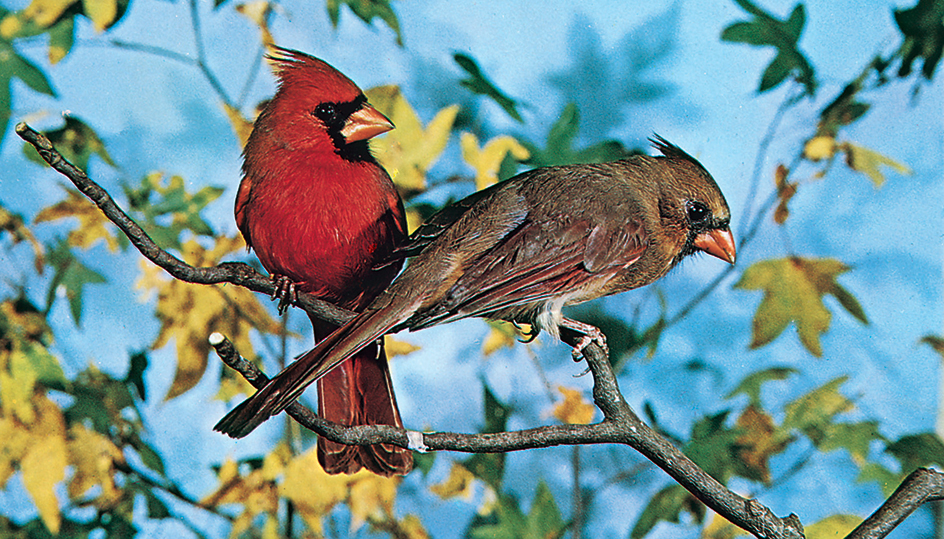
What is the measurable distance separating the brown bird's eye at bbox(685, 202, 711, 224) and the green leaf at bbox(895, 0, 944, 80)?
0.47 m

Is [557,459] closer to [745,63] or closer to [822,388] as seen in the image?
[822,388]

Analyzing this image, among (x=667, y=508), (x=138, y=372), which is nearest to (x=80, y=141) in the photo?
(x=138, y=372)

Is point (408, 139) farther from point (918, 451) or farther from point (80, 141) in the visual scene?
point (918, 451)

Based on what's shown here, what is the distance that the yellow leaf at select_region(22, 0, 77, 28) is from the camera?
1.07 m

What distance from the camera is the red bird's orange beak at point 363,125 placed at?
0.86 metres

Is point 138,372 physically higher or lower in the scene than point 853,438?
higher

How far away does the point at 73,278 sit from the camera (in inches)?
43.3

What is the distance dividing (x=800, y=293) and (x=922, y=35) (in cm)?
40

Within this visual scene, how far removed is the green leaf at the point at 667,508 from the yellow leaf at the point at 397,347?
42cm

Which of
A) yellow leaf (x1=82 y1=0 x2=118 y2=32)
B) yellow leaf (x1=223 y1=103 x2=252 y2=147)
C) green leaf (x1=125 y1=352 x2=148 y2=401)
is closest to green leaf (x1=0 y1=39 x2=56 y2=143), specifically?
yellow leaf (x1=82 y1=0 x2=118 y2=32)

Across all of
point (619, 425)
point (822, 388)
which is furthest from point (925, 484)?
point (822, 388)

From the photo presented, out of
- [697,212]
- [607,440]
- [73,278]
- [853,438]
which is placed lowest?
[607,440]

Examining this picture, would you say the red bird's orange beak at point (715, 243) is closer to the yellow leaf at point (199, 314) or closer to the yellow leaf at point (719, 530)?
the yellow leaf at point (719, 530)

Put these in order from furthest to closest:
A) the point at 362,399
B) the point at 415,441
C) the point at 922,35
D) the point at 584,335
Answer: the point at 922,35
the point at 362,399
the point at 584,335
the point at 415,441
